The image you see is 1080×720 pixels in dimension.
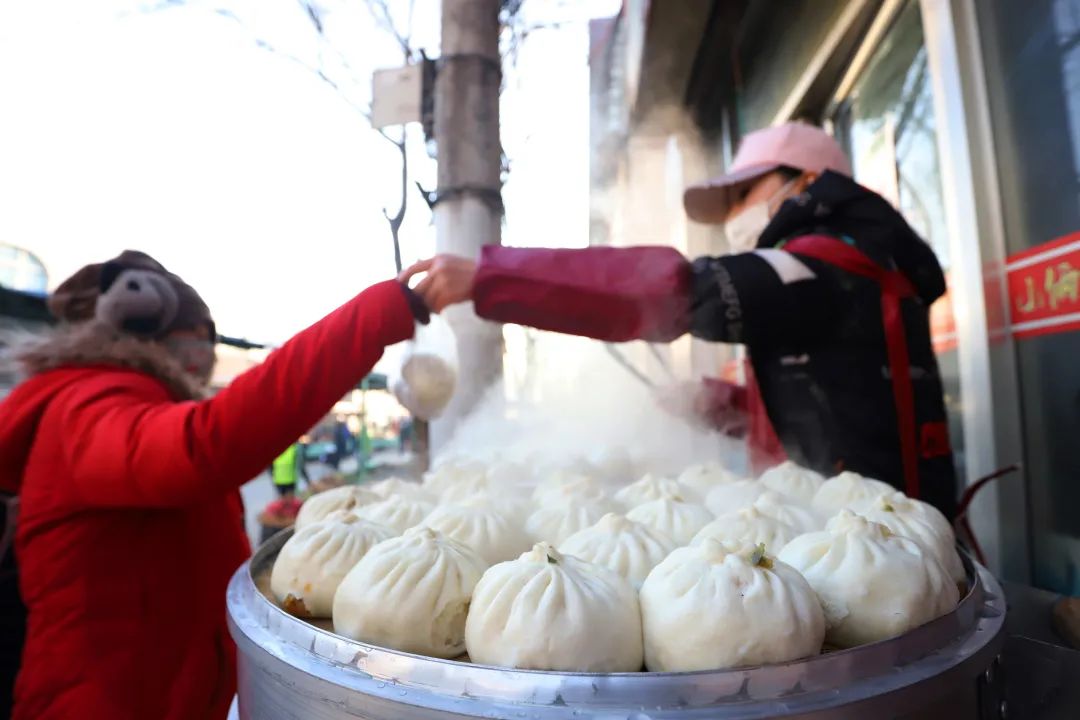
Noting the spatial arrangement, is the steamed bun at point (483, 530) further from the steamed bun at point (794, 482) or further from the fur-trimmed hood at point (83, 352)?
the fur-trimmed hood at point (83, 352)

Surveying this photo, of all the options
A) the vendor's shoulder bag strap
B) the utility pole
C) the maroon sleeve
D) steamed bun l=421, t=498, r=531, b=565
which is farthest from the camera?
the maroon sleeve

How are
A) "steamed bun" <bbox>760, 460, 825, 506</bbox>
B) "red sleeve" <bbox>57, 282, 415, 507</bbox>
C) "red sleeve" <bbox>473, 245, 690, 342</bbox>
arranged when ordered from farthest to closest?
"red sleeve" <bbox>473, 245, 690, 342</bbox>, "steamed bun" <bbox>760, 460, 825, 506</bbox>, "red sleeve" <bbox>57, 282, 415, 507</bbox>

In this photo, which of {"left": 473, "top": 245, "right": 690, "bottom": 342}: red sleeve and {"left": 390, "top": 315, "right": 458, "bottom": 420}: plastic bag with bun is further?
{"left": 390, "top": 315, "right": 458, "bottom": 420}: plastic bag with bun

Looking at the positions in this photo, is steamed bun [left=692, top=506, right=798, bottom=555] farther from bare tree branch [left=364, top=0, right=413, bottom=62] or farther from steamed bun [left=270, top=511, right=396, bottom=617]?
bare tree branch [left=364, top=0, right=413, bottom=62]

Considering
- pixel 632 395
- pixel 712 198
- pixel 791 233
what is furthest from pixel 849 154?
pixel 791 233

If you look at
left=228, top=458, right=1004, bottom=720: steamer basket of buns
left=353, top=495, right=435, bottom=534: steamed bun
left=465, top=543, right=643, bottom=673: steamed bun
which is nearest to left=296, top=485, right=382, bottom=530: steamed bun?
left=353, top=495, right=435, bottom=534: steamed bun

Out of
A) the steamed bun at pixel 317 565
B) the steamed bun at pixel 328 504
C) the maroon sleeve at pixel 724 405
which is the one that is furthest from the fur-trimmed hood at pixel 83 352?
the maroon sleeve at pixel 724 405

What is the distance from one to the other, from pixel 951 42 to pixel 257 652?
9.92 feet

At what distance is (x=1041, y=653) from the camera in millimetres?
950

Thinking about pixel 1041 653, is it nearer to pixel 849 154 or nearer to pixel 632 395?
pixel 632 395

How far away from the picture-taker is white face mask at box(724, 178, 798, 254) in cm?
221

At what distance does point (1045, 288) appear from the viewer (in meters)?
2.06

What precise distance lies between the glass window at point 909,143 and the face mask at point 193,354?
2.99m

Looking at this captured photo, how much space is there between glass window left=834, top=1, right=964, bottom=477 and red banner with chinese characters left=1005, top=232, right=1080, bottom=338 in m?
0.48
